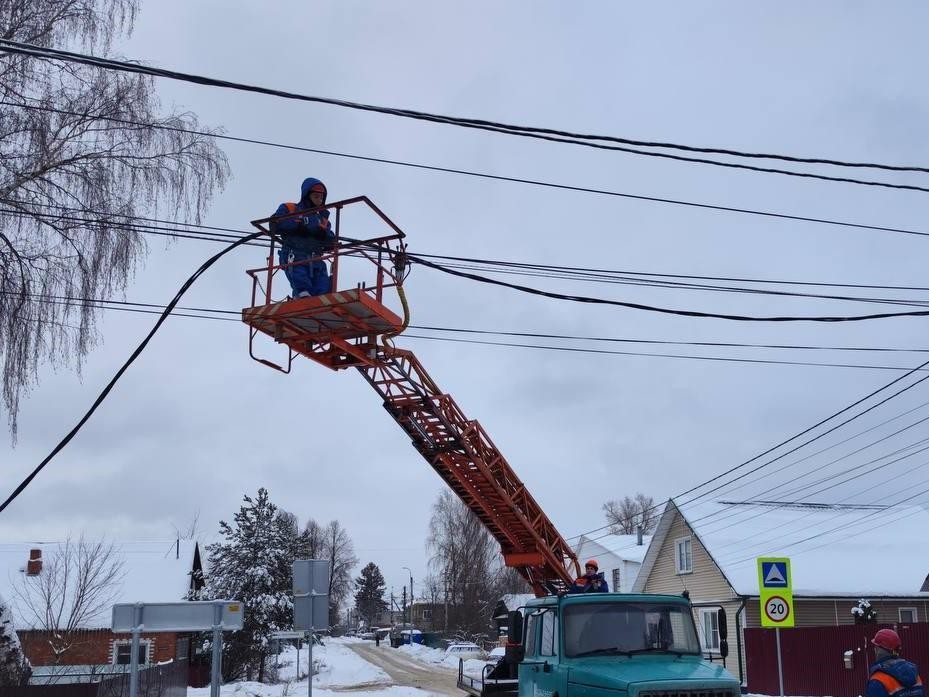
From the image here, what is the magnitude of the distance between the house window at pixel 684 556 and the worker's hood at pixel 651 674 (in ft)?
83.2

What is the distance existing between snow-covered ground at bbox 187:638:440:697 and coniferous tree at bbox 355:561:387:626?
8045cm

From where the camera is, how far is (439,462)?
45.4 feet

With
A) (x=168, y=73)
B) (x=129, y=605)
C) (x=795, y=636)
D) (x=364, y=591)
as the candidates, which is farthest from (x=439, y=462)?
(x=364, y=591)

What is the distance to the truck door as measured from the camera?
29.8 feet

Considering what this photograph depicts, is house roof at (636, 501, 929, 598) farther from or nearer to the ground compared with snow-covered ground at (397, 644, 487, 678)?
farther from the ground

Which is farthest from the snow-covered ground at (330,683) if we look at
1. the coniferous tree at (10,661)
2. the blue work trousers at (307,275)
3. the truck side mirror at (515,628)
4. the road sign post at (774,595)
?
the blue work trousers at (307,275)

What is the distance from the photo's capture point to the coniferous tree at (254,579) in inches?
1371

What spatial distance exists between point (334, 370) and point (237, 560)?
86.5 ft

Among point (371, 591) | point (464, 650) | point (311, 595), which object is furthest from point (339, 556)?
point (311, 595)

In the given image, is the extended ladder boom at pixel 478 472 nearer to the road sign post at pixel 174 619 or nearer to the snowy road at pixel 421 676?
the road sign post at pixel 174 619

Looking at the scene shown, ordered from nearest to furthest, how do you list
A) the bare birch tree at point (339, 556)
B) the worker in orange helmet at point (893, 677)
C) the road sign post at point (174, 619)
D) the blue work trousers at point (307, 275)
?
the worker in orange helmet at point (893, 677) < the blue work trousers at point (307, 275) < the road sign post at point (174, 619) < the bare birch tree at point (339, 556)

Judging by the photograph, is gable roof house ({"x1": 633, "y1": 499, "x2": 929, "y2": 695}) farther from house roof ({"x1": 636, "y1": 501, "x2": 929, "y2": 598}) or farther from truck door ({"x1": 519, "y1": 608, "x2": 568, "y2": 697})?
truck door ({"x1": 519, "y1": 608, "x2": 568, "y2": 697})

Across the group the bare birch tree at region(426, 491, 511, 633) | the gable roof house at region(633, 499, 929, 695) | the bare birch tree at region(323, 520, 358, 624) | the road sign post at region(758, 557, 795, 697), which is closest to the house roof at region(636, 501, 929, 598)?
the gable roof house at region(633, 499, 929, 695)

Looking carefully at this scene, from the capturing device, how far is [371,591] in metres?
138
